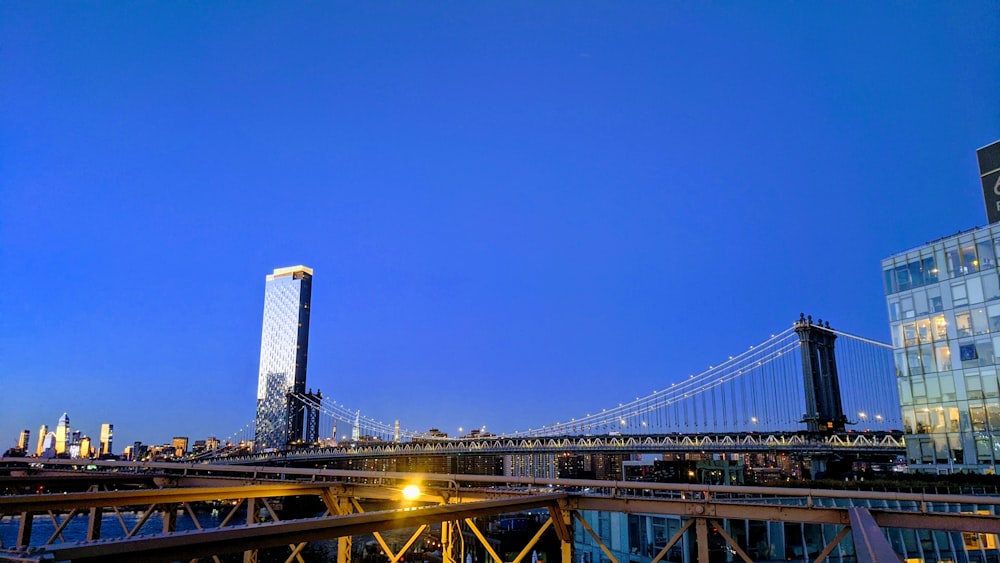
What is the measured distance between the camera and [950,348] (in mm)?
39406

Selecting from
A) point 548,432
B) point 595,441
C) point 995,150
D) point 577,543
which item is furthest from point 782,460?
point 577,543

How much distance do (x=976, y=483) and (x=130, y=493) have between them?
1378 inches

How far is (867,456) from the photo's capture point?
274 feet

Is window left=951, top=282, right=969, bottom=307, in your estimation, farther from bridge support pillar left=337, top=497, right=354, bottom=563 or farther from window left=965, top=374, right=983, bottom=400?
bridge support pillar left=337, top=497, right=354, bottom=563

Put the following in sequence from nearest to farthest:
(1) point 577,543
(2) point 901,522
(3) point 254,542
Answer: (3) point 254,542 → (2) point 901,522 → (1) point 577,543

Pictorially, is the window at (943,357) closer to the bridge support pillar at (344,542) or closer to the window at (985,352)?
the window at (985,352)

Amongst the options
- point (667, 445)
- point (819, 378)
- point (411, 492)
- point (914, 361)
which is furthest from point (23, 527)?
point (819, 378)

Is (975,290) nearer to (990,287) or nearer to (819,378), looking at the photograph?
(990,287)

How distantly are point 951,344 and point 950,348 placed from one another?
0.85 ft

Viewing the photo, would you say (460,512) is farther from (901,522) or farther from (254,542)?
(901,522)

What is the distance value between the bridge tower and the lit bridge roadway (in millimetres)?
12617

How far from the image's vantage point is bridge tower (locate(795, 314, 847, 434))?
99.4 metres

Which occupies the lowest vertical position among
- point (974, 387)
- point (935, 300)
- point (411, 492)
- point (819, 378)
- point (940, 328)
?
point (411, 492)

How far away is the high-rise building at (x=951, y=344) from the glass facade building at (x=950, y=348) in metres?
0.05
